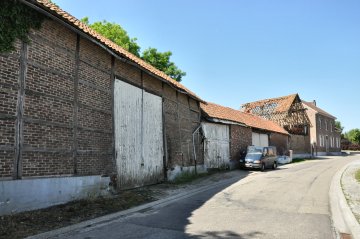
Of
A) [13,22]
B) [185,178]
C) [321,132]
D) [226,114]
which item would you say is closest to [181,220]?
[13,22]

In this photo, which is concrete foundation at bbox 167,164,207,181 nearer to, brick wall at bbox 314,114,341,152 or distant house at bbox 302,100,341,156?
distant house at bbox 302,100,341,156

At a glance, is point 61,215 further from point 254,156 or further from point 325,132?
point 325,132

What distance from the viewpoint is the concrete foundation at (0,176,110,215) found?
755 cm

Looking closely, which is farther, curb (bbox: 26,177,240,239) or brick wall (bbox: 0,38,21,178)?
brick wall (bbox: 0,38,21,178)

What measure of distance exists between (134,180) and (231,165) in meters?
12.3

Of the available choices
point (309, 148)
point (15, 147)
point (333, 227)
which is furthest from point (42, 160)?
point (309, 148)

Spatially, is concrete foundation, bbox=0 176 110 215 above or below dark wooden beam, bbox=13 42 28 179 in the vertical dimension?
below

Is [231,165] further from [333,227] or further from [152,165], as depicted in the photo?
[333,227]

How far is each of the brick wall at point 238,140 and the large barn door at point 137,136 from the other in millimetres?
10345

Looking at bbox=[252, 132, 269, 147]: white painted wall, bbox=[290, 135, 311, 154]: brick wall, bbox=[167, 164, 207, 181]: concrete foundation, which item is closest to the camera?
bbox=[167, 164, 207, 181]: concrete foundation

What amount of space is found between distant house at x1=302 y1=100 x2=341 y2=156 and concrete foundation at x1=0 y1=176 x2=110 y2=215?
45880 millimetres

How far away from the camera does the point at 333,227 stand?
23.7 feet

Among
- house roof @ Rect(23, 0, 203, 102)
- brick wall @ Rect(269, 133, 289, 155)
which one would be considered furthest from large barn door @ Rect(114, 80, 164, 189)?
brick wall @ Rect(269, 133, 289, 155)

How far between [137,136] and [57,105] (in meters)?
4.55
